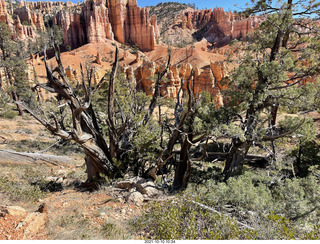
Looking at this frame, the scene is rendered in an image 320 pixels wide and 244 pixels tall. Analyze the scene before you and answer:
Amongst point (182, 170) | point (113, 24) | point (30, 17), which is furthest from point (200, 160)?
point (30, 17)

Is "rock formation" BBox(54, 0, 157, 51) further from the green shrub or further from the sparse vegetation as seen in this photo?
the green shrub

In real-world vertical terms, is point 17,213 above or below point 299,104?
below

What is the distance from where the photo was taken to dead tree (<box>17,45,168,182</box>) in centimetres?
459

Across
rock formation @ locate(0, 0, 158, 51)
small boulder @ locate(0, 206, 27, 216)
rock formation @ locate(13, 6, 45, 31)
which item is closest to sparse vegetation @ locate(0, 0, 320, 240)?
small boulder @ locate(0, 206, 27, 216)

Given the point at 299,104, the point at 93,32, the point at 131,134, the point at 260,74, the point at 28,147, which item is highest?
the point at 93,32

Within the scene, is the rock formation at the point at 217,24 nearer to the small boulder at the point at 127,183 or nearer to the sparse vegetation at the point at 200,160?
the sparse vegetation at the point at 200,160

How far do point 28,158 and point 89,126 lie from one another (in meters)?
5.40

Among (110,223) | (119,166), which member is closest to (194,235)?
(110,223)

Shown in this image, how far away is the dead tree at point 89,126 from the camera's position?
4.59 m

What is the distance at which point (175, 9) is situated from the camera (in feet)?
330

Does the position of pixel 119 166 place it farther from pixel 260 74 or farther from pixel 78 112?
pixel 260 74

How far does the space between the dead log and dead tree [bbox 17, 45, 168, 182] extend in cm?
424

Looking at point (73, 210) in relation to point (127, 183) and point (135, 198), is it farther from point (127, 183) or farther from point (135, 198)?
point (127, 183)

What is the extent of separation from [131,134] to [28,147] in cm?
811
